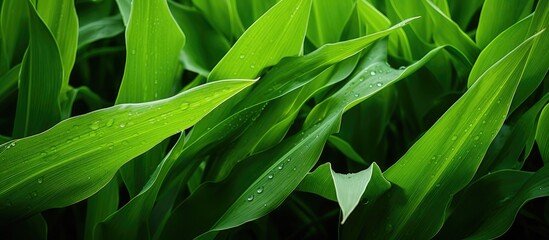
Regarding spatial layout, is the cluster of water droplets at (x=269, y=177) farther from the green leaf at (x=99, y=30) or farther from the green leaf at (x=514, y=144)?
the green leaf at (x=99, y=30)

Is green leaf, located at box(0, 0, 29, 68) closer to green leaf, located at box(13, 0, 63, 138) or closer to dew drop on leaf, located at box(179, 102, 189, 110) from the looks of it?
green leaf, located at box(13, 0, 63, 138)

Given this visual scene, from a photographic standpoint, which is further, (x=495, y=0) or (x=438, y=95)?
(x=438, y=95)

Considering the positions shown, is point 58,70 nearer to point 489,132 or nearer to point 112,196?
point 112,196

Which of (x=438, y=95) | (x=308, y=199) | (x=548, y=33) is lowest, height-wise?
(x=308, y=199)

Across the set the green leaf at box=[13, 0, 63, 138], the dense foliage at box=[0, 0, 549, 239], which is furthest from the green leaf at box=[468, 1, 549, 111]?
the green leaf at box=[13, 0, 63, 138]

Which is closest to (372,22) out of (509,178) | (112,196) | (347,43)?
(347,43)

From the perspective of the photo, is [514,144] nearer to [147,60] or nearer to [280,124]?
[280,124]
